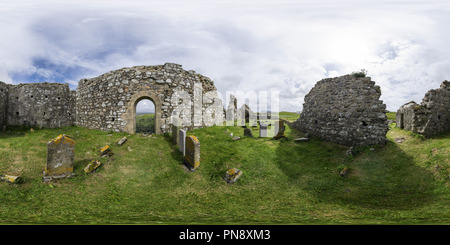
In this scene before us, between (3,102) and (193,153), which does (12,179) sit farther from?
(3,102)

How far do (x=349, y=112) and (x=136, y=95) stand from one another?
1354cm

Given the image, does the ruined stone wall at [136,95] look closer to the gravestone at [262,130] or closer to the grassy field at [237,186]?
the grassy field at [237,186]

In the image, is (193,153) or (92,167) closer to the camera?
(92,167)

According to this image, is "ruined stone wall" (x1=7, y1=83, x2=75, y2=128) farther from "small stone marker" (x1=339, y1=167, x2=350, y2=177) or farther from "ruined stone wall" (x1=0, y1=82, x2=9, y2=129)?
"small stone marker" (x1=339, y1=167, x2=350, y2=177)

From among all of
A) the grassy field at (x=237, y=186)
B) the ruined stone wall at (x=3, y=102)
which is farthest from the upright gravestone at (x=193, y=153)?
the ruined stone wall at (x=3, y=102)

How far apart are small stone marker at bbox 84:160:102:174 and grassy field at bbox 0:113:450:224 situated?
21cm

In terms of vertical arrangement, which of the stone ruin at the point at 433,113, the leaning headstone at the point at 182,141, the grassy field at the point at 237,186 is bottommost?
the grassy field at the point at 237,186

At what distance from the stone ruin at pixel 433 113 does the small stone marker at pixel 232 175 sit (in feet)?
33.0

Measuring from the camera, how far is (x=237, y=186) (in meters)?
7.11

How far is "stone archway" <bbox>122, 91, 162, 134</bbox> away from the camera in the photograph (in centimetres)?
1245

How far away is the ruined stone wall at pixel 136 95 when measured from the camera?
12.6m

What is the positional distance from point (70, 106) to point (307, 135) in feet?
68.3

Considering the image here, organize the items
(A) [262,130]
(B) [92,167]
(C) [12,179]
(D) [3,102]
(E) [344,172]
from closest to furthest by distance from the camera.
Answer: (C) [12,179] → (B) [92,167] → (E) [344,172] → (A) [262,130] → (D) [3,102]

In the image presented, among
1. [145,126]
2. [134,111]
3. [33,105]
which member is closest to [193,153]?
[134,111]
